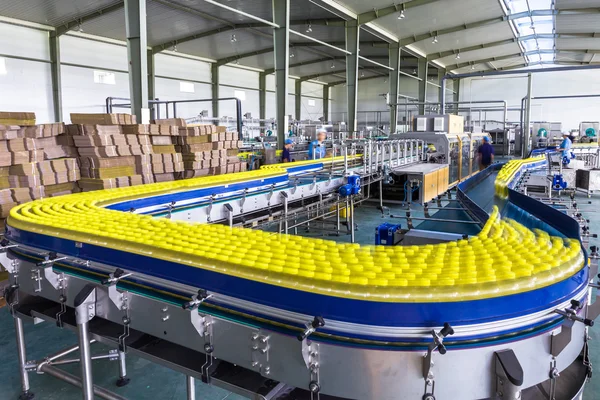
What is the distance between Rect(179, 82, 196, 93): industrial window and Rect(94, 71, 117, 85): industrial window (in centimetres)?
325

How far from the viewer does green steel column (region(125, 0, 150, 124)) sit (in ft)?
21.6

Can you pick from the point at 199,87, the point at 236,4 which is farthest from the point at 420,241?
the point at 199,87

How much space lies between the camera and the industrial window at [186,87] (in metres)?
18.7

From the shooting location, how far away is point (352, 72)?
14047 mm

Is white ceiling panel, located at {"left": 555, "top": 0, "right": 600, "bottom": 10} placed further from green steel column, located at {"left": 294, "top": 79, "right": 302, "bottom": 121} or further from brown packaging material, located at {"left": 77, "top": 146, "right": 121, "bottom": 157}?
brown packaging material, located at {"left": 77, "top": 146, "right": 121, "bottom": 157}

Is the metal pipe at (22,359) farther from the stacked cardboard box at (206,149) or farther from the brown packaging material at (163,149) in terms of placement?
the stacked cardboard box at (206,149)

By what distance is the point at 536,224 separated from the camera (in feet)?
10.4

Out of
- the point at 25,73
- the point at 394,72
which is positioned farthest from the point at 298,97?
the point at 25,73

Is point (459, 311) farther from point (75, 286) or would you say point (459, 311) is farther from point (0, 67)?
point (0, 67)

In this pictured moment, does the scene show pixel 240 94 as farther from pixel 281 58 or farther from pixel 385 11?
pixel 281 58

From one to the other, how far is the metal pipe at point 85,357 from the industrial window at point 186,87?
58.9ft

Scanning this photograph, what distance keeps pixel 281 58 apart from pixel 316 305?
31.5 ft

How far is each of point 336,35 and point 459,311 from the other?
1730cm

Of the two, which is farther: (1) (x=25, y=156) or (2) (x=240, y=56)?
(2) (x=240, y=56)
